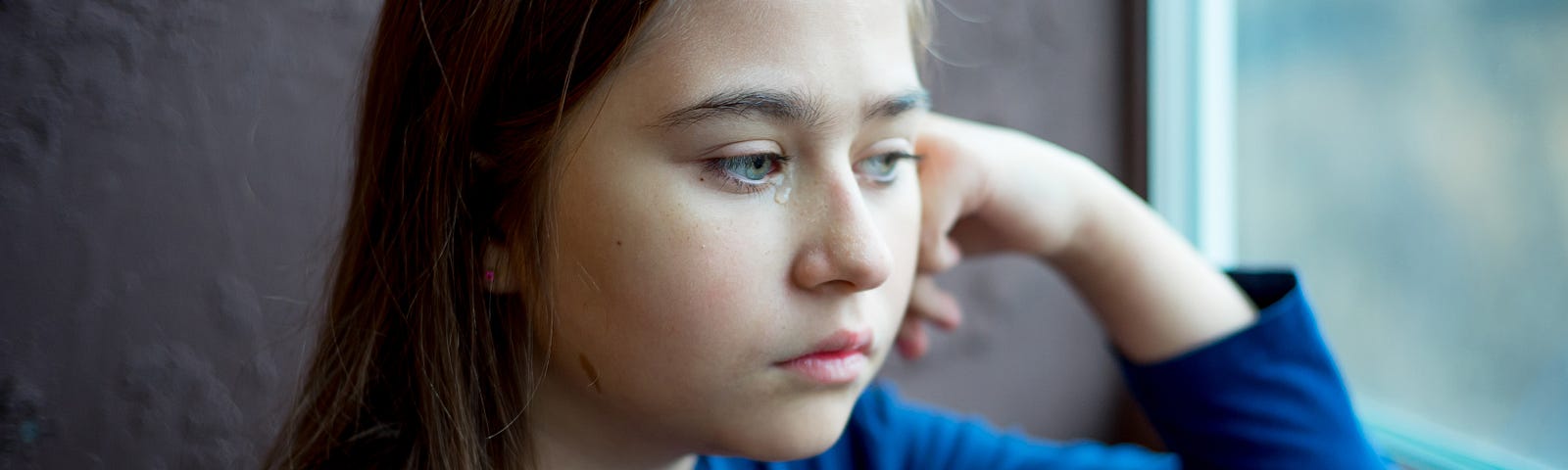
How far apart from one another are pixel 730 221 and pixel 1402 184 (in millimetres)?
725

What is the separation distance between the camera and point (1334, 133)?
1046 mm

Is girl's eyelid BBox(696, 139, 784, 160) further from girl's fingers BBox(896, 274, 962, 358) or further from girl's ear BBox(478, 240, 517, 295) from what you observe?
girl's fingers BBox(896, 274, 962, 358)

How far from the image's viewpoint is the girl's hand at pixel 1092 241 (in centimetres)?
82

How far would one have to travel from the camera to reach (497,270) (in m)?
0.64

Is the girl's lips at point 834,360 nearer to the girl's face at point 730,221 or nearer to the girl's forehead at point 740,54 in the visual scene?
the girl's face at point 730,221

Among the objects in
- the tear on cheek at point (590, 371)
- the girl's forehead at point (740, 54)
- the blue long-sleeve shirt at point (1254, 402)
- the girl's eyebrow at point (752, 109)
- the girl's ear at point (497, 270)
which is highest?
the girl's forehead at point (740, 54)

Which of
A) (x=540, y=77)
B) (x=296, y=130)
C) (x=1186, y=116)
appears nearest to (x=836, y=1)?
(x=540, y=77)

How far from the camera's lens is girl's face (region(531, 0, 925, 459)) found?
0.57 meters

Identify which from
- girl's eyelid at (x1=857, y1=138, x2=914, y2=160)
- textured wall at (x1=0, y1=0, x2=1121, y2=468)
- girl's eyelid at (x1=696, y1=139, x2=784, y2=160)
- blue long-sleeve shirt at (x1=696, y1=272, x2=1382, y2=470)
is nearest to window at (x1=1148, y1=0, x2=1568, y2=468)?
blue long-sleeve shirt at (x1=696, y1=272, x2=1382, y2=470)

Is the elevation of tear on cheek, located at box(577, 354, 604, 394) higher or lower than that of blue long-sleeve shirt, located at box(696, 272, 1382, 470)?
higher

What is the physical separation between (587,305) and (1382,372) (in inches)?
33.4

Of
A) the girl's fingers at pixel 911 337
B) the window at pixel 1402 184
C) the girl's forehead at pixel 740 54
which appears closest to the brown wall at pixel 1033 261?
the window at pixel 1402 184

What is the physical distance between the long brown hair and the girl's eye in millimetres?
162

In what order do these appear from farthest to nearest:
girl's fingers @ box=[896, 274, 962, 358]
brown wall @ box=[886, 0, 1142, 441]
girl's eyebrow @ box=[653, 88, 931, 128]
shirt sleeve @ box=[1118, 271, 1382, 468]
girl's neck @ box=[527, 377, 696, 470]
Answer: brown wall @ box=[886, 0, 1142, 441], girl's fingers @ box=[896, 274, 962, 358], shirt sleeve @ box=[1118, 271, 1382, 468], girl's neck @ box=[527, 377, 696, 470], girl's eyebrow @ box=[653, 88, 931, 128]
